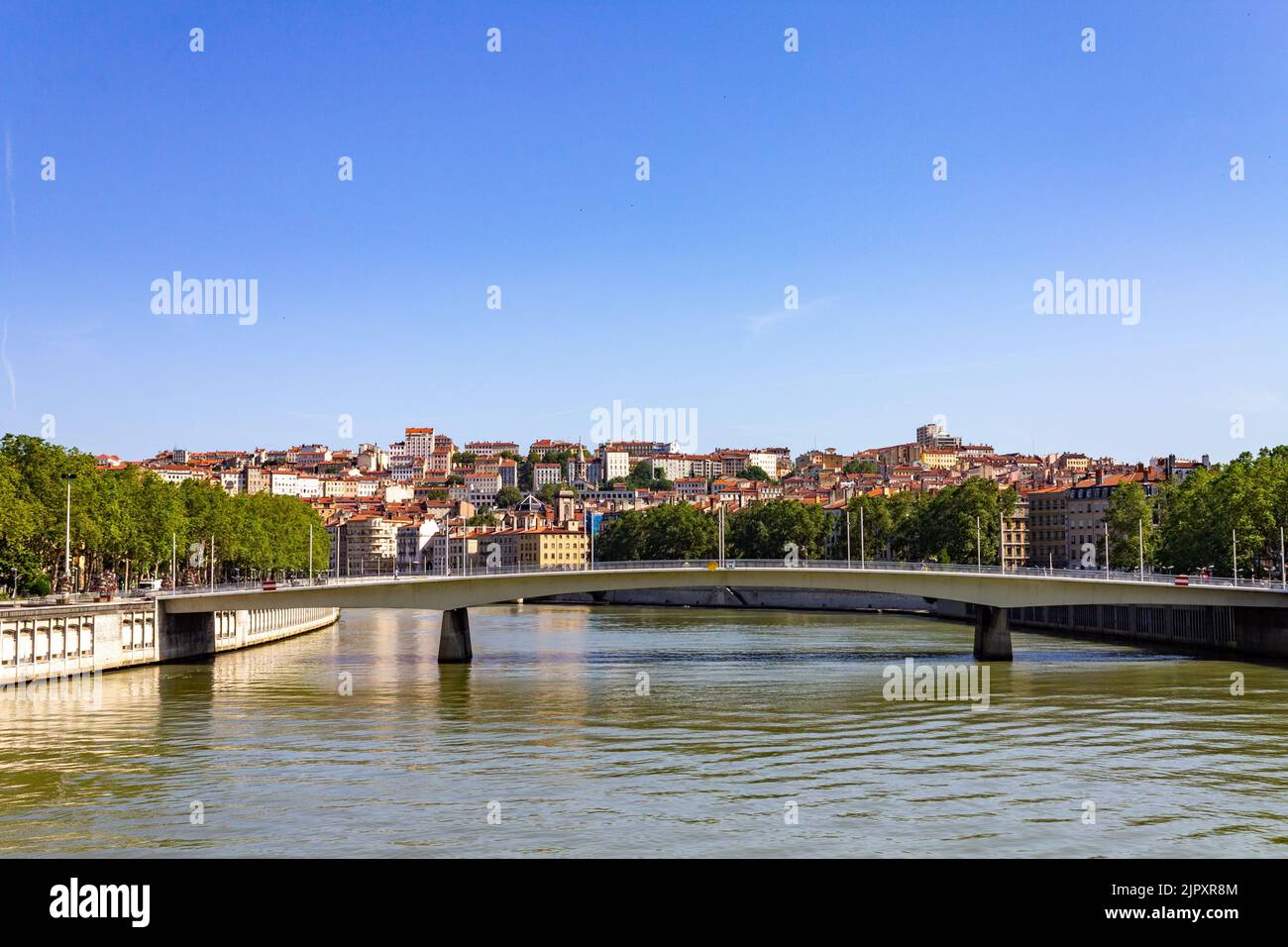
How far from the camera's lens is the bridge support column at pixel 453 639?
176 feet

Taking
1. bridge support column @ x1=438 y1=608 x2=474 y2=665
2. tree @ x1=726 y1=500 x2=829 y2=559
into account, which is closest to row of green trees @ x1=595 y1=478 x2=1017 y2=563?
tree @ x1=726 y1=500 x2=829 y2=559

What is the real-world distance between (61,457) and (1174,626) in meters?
49.3

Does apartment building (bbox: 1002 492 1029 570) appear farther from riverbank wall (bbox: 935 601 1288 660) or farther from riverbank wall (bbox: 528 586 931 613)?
riverbank wall (bbox: 935 601 1288 660)

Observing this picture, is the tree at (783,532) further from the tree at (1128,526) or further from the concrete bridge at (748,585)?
the concrete bridge at (748,585)

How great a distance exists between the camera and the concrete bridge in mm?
52375

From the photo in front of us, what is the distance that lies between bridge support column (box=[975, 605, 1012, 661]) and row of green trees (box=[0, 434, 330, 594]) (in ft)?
114

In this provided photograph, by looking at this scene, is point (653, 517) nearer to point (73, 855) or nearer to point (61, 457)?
point (61, 457)

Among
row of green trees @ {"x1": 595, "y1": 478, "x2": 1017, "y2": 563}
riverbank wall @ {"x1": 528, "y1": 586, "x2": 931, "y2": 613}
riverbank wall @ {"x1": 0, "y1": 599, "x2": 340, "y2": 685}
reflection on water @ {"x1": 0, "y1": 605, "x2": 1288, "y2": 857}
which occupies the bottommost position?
riverbank wall @ {"x1": 528, "y1": 586, "x2": 931, "y2": 613}

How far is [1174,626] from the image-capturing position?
61531 millimetres

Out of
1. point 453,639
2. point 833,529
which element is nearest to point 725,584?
point 453,639

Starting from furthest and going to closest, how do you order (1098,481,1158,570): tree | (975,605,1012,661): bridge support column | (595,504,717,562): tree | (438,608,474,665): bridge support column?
1. (595,504,717,562): tree
2. (1098,481,1158,570): tree
3. (438,608,474,665): bridge support column
4. (975,605,1012,661): bridge support column
